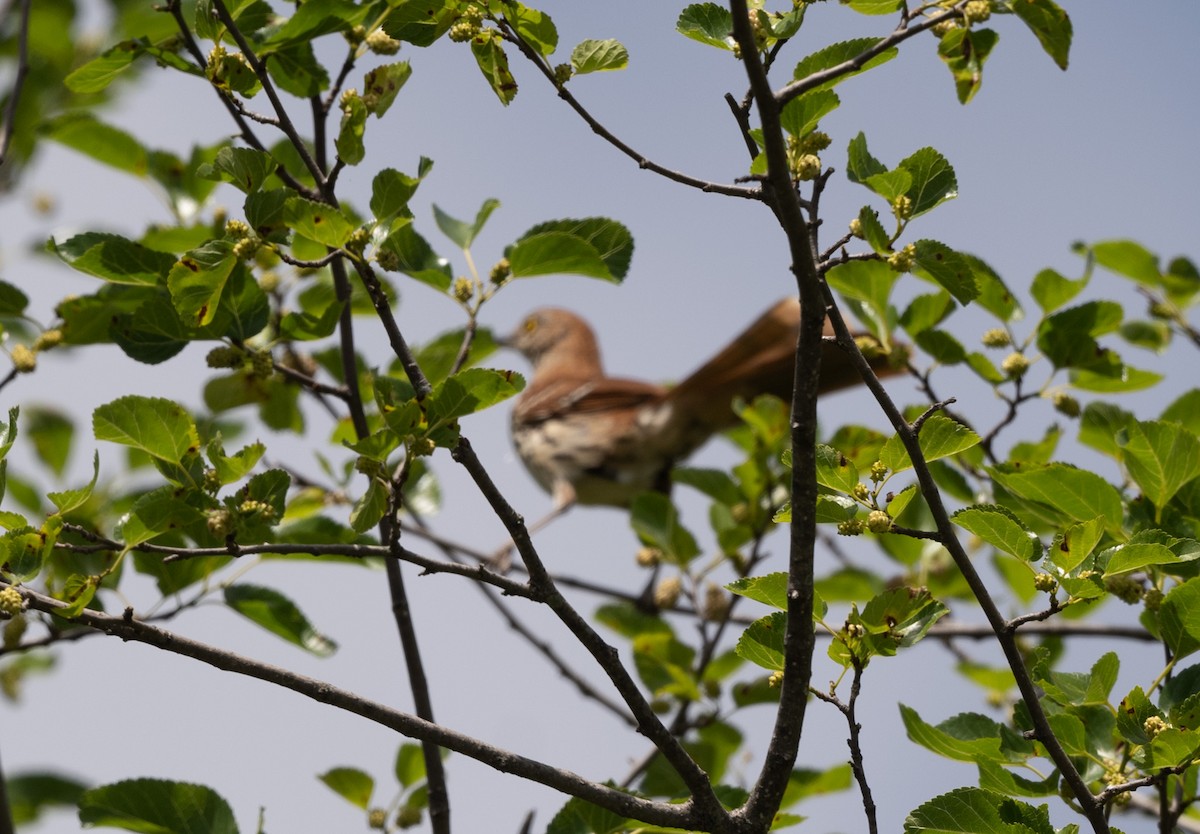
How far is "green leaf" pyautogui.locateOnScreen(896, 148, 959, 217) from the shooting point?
6.68 feet

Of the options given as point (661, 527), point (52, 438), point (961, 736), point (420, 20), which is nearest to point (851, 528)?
point (961, 736)

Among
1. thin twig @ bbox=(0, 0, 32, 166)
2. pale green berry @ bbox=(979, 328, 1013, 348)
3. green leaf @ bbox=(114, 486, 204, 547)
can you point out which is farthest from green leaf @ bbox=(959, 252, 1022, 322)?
thin twig @ bbox=(0, 0, 32, 166)

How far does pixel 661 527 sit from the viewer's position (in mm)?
4172

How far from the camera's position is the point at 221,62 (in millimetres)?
2221

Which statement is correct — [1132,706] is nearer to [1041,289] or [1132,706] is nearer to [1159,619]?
[1159,619]

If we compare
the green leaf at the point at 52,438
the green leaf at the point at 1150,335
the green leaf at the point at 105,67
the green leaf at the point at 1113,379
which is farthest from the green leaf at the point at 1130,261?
the green leaf at the point at 52,438

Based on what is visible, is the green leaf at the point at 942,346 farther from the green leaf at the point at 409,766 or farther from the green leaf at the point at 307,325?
the green leaf at the point at 409,766

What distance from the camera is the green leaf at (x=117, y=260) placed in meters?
2.56

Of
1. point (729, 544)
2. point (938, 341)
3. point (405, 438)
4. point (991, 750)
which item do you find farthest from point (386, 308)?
point (729, 544)

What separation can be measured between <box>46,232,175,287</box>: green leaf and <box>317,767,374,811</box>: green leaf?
1.30m

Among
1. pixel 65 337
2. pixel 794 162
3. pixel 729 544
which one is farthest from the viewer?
pixel 729 544

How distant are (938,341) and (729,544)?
3.79 feet

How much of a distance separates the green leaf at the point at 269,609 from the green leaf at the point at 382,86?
3.96 feet

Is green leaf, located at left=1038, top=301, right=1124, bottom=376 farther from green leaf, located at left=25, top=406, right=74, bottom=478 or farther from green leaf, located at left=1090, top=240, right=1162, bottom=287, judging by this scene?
green leaf, located at left=25, top=406, right=74, bottom=478
